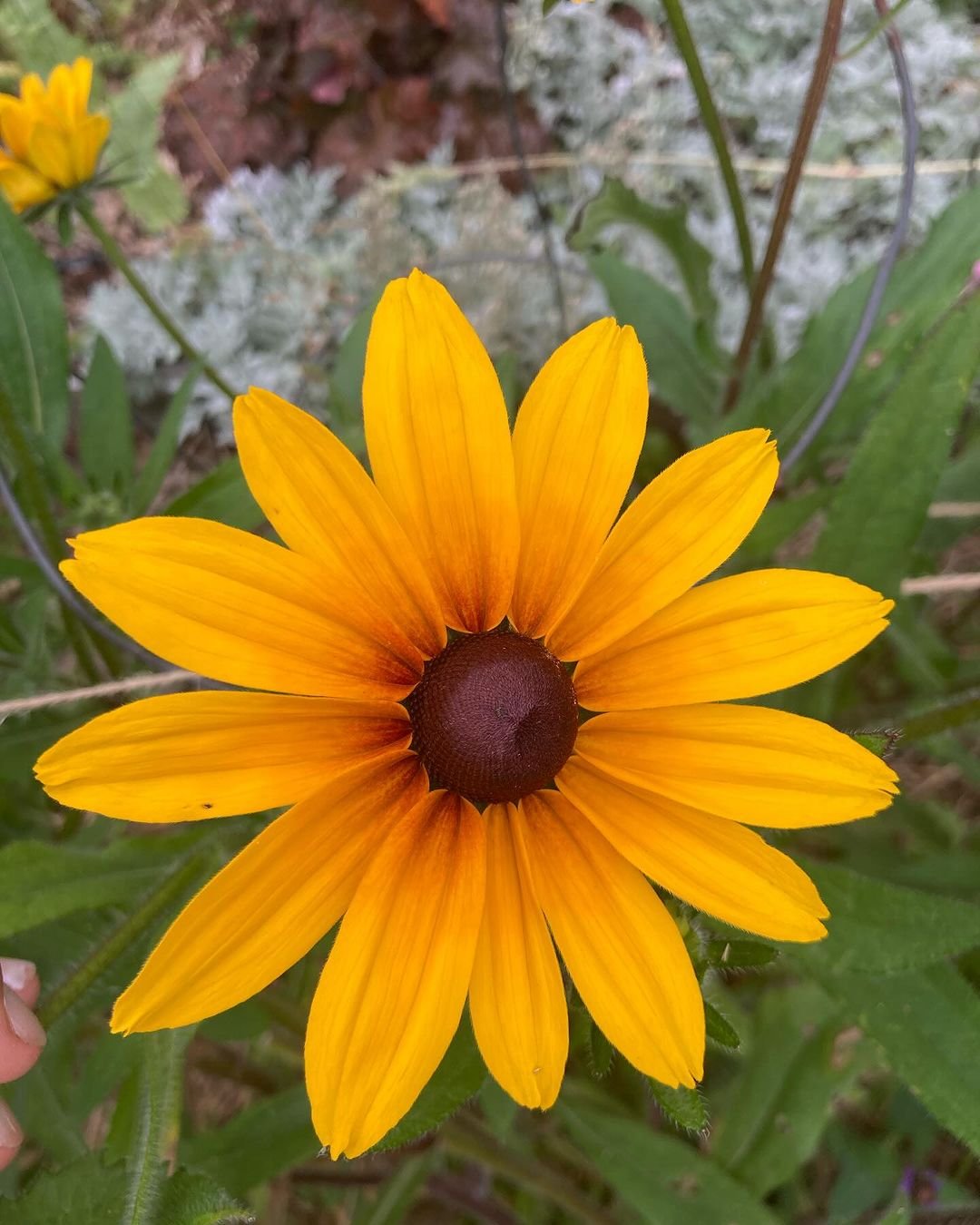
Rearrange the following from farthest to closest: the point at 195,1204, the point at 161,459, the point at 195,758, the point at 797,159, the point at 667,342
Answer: the point at 667,342 < the point at 161,459 < the point at 797,159 < the point at 195,1204 < the point at 195,758

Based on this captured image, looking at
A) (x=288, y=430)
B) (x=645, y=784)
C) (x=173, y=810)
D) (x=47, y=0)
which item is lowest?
(x=645, y=784)

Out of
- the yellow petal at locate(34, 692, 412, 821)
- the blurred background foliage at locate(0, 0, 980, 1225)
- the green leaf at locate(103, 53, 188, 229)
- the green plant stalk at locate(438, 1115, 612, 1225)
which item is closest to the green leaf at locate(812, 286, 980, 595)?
the blurred background foliage at locate(0, 0, 980, 1225)

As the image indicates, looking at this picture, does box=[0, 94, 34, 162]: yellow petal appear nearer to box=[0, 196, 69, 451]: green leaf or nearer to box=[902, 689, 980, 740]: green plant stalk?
box=[0, 196, 69, 451]: green leaf

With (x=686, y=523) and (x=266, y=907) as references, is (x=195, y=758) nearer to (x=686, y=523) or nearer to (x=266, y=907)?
(x=266, y=907)

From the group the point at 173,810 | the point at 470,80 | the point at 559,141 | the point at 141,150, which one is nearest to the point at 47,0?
the point at 141,150

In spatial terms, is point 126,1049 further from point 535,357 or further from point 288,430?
point 535,357

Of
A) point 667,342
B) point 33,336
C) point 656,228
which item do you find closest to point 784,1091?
point 667,342

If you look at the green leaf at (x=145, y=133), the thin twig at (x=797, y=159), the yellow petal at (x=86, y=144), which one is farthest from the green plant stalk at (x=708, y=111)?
the green leaf at (x=145, y=133)
